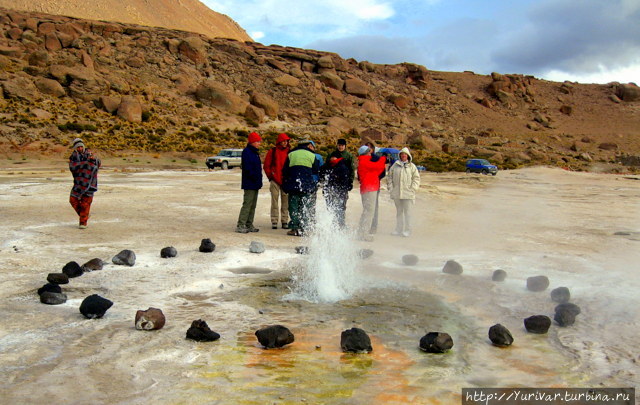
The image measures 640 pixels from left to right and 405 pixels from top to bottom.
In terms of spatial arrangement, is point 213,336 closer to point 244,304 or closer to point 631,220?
point 244,304

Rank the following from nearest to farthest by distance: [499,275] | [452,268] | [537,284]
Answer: [537,284]
[499,275]
[452,268]

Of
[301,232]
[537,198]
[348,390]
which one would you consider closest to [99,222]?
[301,232]

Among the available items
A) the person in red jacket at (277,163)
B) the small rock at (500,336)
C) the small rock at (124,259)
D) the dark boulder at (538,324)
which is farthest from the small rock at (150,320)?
the person in red jacket at (277,163)

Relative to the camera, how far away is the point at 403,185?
10.5 metres

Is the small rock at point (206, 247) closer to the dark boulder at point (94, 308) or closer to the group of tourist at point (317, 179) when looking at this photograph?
the group of tourist at point (317, 179)

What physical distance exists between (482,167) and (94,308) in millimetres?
33994

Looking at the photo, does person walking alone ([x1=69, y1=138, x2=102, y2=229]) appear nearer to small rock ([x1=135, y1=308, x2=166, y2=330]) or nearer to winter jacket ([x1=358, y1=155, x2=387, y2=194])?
winter jacket ([x1=358, y1=155, x2=387, y2=194])

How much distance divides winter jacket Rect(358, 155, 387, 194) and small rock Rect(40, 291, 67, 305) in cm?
567

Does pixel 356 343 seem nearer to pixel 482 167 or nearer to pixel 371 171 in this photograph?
pixel 371 171

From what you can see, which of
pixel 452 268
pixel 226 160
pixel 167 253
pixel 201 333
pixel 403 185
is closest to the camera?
pixel 201 333

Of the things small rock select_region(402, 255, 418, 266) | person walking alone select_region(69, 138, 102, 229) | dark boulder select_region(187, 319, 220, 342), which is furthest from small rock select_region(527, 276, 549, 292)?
person walking alone select_region(69, 138, 102, 229)

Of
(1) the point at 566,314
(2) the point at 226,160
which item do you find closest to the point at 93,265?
(1) the point at 566,314

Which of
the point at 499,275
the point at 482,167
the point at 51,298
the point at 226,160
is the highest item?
the point at 482,167

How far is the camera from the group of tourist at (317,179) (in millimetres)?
10102
